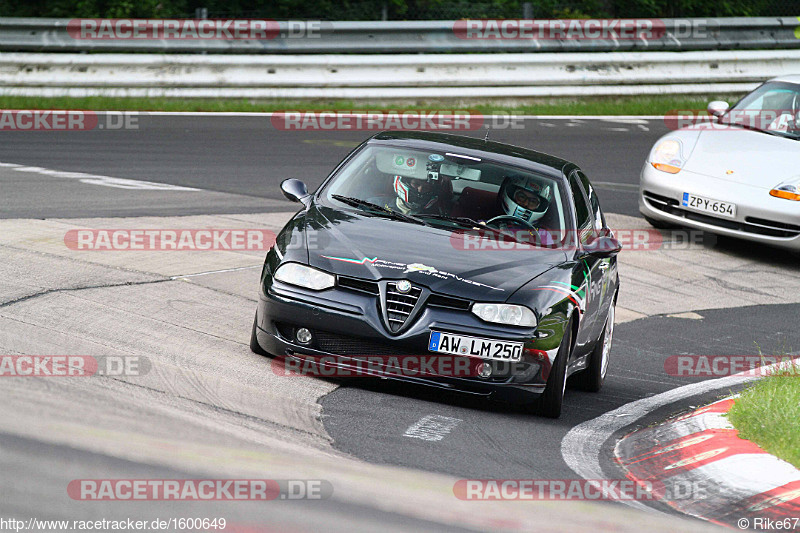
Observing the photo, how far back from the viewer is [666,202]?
12.0m

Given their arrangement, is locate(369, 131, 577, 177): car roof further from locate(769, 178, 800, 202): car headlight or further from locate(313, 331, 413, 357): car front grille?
locate(769, 178, 800, 202): car headlight

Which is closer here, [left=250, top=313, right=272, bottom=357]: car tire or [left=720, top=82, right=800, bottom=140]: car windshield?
[left=250, top=313, right=272, bottom=357]: car tire

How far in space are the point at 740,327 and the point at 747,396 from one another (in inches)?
129

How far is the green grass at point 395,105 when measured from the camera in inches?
653

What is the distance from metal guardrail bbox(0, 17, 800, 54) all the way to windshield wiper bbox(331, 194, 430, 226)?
10.8m

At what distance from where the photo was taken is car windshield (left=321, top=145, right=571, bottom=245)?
7.17 meters

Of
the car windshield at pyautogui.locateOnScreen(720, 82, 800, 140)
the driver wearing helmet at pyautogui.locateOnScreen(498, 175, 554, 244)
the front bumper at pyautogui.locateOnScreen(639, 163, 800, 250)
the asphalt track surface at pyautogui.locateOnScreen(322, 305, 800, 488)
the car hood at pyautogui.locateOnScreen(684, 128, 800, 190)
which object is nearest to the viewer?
the asphalt track surface at pyautogui.locateOnScreen(322, 305, 800, 488)

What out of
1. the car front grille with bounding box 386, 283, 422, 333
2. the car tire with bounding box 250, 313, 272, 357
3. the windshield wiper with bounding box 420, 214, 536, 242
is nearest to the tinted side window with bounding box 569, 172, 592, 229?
the windshield wiper with bounding box 420, 214, 536, 242

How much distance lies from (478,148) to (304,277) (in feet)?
6.25

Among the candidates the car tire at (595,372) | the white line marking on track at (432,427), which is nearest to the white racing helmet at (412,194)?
the car tire at (595,372)

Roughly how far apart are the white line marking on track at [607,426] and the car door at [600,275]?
0.57 m

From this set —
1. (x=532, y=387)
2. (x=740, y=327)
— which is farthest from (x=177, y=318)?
(x=740, y=327)

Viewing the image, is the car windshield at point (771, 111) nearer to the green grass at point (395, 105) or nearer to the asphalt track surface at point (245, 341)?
the asphalt track surface at point (245, 341)

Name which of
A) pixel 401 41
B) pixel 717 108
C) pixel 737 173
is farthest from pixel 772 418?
pixel 401 41
